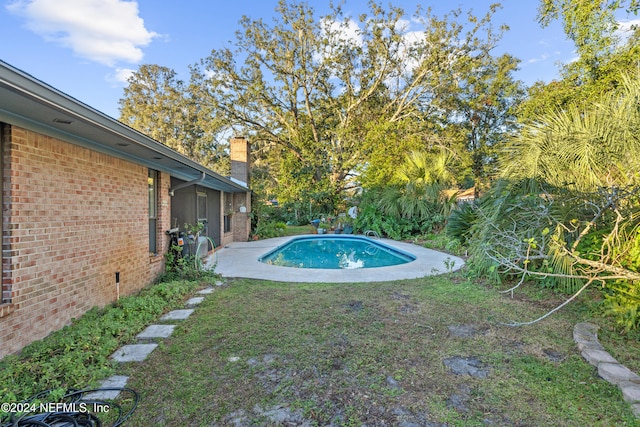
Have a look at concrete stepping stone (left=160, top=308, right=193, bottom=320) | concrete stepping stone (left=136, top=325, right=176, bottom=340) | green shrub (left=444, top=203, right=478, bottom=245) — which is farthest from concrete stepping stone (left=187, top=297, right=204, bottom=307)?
green shrub (left=444, top=203, right=478, bottom=245)

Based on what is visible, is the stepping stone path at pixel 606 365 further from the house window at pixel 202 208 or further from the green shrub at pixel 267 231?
the green shrub at pixel 267 231

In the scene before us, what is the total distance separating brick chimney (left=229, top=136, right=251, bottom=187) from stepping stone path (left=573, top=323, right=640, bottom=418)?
1140 centimetres

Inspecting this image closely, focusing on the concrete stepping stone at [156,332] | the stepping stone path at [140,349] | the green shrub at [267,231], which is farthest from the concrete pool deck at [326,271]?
the green shrub at [267,231]

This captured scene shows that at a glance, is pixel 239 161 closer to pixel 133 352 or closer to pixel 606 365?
pixel 133 352

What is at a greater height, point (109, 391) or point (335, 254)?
point (335, 254)

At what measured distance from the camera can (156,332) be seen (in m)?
3.58

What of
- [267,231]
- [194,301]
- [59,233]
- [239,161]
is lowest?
[194,301]

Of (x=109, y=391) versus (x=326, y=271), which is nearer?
(x=109, y=391)

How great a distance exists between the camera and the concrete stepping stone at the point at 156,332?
347 cm

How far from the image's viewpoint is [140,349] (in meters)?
3.15

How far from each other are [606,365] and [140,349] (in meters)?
4.12

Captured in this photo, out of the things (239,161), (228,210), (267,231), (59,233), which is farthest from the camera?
(267,231)

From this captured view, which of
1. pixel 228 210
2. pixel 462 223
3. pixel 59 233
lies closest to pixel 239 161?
pixel 228 210

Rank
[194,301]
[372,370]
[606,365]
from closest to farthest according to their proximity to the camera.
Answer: [606,365]
[372,370]
[194,301]
